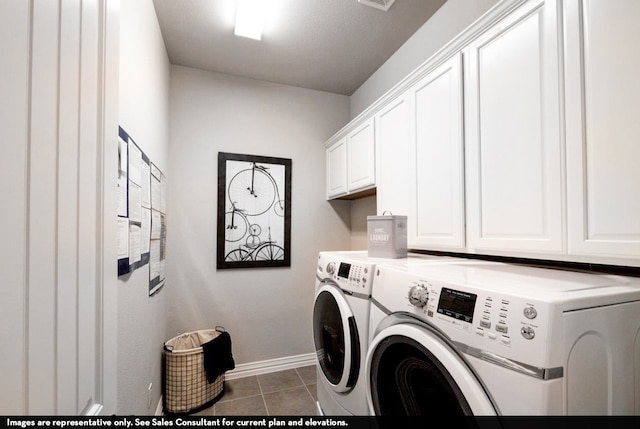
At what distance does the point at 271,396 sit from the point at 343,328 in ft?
4.48

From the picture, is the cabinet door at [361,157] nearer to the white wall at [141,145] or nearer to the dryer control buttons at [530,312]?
the white wall at [141,145]

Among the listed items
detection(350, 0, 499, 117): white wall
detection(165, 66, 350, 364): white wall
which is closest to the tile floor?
detection(165, 66, 350, 364): white wall

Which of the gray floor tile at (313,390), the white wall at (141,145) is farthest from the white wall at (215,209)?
the gray floor tile at (313,390)

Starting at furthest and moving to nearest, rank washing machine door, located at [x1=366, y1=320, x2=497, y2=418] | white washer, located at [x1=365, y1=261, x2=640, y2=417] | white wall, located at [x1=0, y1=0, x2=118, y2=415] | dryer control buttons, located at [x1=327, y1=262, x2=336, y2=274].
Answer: dryer control buttons, located at [x1=327, y1=262, x2=336, y2=274] → washing machine door, located at [x1=366, y1=320, x2=497, y2=418] → white washer, located at [x1=365, y1=261, x2=640, y2=417] → white wall, located at [x1=0, y1=0, x2=118, y2=415]

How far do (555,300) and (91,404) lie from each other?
41.8 inches

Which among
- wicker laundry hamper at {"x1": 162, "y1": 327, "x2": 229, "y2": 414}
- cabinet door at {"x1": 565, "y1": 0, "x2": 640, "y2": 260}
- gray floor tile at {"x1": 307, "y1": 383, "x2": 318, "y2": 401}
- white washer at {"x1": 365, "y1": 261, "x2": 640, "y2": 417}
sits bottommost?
gray floor tile at {"x1": 307, "y1": 383, "x2": 318, "y2": 401}

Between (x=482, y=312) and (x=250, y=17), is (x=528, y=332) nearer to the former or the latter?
(x=482, y=312)

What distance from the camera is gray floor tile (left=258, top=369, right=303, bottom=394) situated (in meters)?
2.45

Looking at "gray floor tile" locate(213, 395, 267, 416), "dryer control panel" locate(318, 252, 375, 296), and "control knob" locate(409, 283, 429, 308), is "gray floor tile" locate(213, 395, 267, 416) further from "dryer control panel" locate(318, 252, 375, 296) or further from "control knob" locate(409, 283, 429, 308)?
"control knob" locate(409, 283, 429, 308)

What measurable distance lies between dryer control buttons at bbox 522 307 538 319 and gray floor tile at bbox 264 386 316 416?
1919 mm

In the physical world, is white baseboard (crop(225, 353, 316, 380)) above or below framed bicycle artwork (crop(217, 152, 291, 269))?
below

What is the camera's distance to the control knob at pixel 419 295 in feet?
2.99

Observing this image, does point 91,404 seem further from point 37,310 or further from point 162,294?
point 162,294

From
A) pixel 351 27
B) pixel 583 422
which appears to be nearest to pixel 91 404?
pixel 583 422
